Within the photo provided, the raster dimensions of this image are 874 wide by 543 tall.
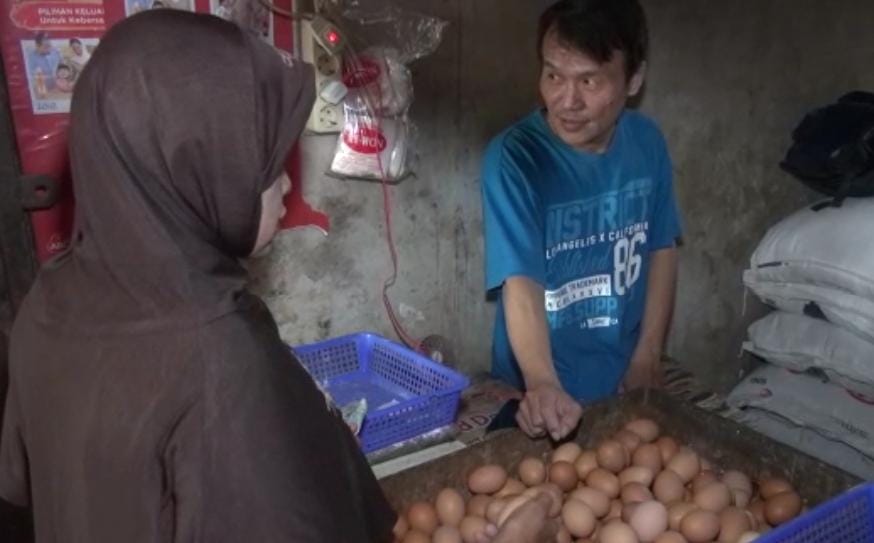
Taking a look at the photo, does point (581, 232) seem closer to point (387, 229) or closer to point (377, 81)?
point (387, 229)

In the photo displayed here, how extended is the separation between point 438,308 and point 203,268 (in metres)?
1.59

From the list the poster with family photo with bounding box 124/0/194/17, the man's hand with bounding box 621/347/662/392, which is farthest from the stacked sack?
the poster with family photo with bounding box 124/0/194/17

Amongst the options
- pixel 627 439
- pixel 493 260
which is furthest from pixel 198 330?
pixel 627 439

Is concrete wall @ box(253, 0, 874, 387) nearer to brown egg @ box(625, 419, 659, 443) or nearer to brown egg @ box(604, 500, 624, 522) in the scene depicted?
brown egg @ box(625, 419, 659, 443)

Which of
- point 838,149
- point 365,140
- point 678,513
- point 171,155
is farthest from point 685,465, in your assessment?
point 838,149

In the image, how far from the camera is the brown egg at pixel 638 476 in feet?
6.16

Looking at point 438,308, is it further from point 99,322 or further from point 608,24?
point 99,322

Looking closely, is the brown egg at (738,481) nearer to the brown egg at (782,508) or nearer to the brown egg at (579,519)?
the brown egg at (782,508)

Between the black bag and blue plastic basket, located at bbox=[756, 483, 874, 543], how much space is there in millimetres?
1711

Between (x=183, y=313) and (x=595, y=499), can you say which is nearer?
(x=183, y=313)

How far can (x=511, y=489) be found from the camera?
1816mm

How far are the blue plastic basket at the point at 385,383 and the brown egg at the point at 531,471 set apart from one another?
23 cm

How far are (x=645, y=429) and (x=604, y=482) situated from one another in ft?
0.70

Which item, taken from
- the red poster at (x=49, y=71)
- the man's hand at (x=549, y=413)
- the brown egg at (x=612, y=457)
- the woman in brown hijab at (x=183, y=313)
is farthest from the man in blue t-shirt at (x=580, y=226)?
the woman in brown hijab at (x=183, y=313)
